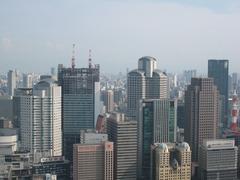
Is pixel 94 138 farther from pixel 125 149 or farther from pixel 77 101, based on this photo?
pixel 77 101

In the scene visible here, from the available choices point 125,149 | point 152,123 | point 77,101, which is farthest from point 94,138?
point 77,101

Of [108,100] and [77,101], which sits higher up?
[77,101]

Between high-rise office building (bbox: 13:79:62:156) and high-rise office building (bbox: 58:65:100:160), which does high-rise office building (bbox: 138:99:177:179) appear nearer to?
high-rise office building (bbox: 58:65:100:160)

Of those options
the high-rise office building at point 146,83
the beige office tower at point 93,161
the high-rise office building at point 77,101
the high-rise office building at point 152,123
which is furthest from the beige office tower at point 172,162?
the high-rise office building at point 146,83

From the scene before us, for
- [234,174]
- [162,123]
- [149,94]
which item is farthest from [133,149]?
[149,94]

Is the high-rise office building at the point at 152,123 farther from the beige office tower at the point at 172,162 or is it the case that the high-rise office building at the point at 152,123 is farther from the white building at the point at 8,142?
the white building at the point at 8,142
